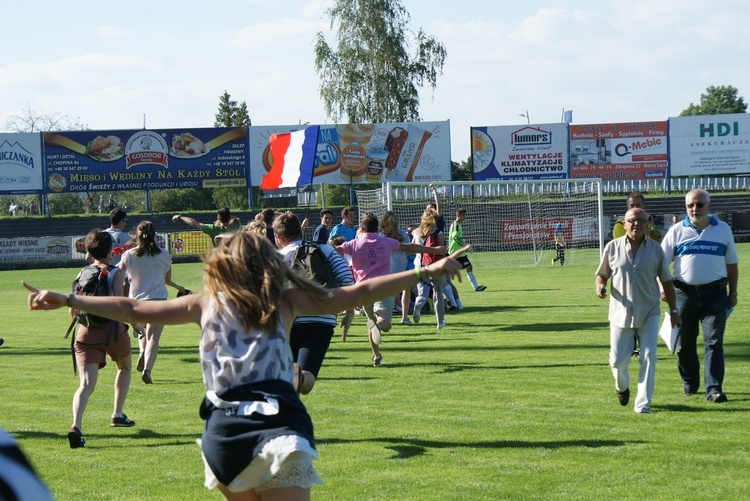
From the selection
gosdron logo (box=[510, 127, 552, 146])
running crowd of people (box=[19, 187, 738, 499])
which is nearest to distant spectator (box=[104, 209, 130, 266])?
running crowd of people (box=[19, 187, 738, 499])

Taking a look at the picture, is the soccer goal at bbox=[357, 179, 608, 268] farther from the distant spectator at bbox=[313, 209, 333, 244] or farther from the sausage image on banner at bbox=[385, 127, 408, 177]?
the distant spectator at bbox=[313, 209, 333, 244]

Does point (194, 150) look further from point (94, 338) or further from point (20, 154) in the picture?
point (94, 338)

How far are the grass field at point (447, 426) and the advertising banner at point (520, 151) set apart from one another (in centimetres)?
3738

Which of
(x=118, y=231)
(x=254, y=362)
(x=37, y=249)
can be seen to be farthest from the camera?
(x=37, y=249)

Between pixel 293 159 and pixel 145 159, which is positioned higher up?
pixel 145 159

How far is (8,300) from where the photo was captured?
2608cm

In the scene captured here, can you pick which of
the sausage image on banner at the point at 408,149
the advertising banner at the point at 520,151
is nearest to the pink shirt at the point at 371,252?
the sausage image on banner at the point at 408,149

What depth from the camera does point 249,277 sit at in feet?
12.2

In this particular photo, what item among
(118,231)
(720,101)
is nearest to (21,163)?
(118,231)

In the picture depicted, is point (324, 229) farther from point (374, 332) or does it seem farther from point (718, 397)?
point (718, 397)

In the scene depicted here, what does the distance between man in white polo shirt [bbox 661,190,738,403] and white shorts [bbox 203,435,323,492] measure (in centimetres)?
604

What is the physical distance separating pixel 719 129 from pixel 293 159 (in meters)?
39.7

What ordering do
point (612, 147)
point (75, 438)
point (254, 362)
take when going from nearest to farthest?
point (254, 362), point (75, 438), point (612, 147)

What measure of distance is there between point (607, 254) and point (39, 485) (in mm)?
7632
